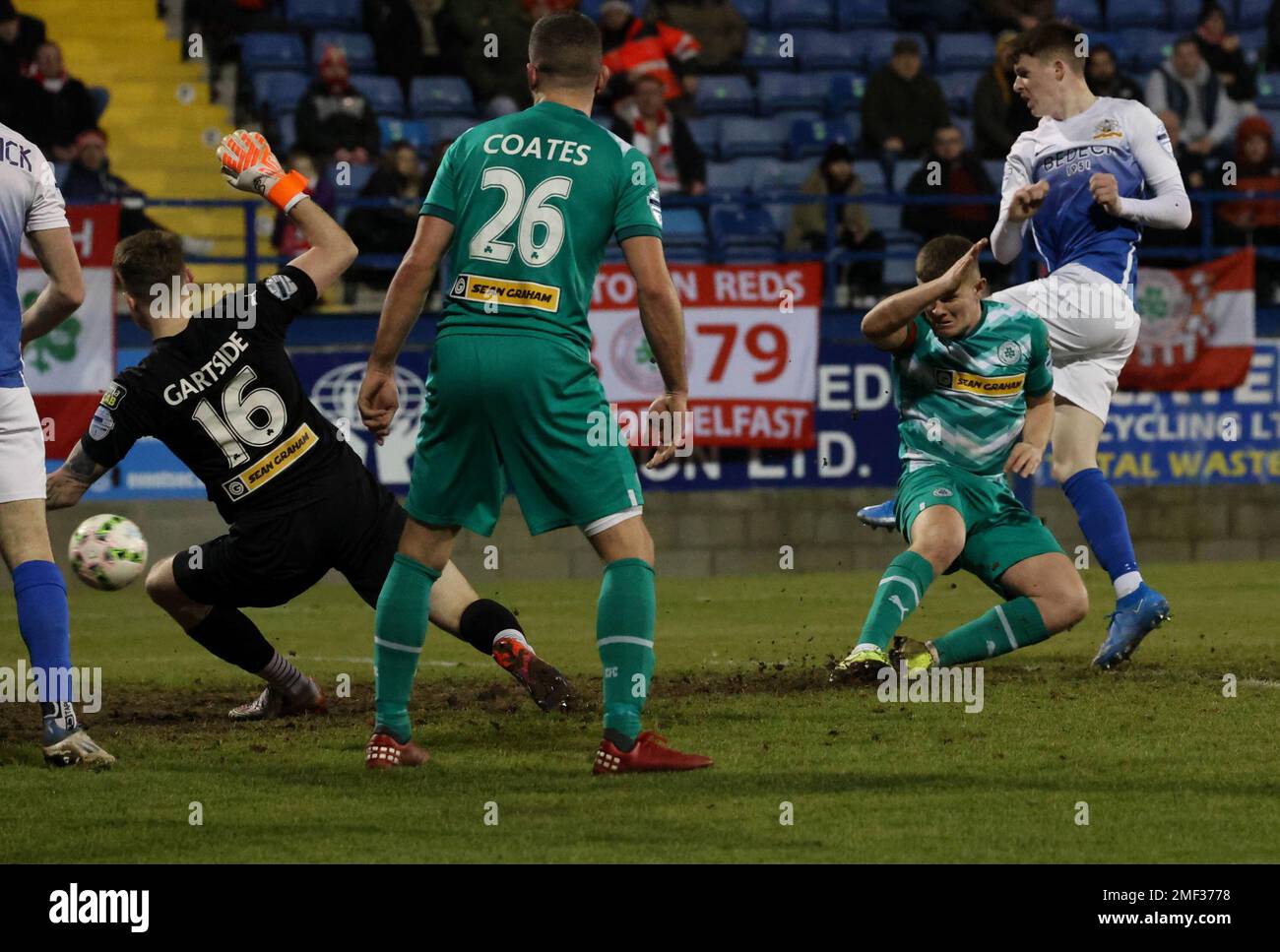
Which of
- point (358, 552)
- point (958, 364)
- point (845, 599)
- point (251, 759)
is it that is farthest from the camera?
point (845, 599)

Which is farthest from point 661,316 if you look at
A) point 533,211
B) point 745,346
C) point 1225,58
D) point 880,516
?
point 1225,58

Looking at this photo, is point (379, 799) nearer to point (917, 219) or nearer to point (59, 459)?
point (59, 459)

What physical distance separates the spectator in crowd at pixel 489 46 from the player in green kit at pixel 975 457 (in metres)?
9.35

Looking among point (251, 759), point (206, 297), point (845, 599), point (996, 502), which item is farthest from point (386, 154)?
point (251, 759)

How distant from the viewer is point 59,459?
12789mm

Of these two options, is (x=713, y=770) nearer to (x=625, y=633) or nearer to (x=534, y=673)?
(x=625, y=633)

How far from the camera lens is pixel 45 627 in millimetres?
6160

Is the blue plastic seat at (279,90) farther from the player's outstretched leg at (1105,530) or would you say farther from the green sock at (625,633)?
the green sock at (625,633)

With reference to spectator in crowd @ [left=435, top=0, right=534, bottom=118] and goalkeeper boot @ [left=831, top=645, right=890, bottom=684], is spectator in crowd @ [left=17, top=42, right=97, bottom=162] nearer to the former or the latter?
spectator in crowd @ [left=435, top=0, right=534, bottom=118]

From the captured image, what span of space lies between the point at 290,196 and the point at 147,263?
502 millimetres

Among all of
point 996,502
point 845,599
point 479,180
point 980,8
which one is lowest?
point 845,599

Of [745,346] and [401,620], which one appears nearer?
[401,620]

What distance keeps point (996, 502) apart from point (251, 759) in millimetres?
2972

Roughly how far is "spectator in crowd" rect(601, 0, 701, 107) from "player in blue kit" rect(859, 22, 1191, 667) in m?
7.93
